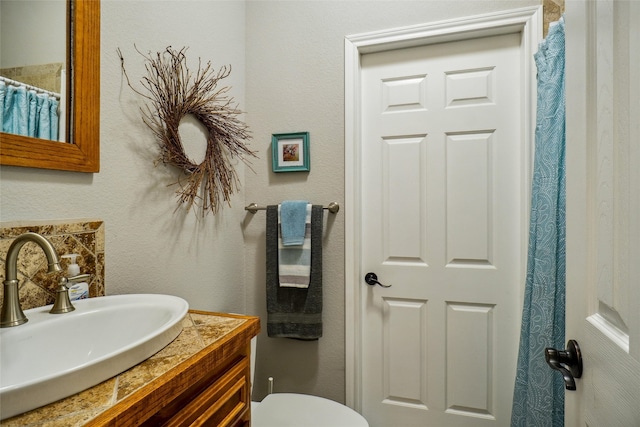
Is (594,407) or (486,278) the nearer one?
(594,407)

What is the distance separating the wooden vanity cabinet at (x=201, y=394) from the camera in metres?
0.54

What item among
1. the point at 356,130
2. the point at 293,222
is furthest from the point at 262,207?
the point at 356,130

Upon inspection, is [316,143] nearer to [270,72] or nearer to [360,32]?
[270,72]

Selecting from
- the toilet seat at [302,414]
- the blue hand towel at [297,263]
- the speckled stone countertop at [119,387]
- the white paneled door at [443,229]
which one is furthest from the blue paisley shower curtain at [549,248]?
the speckled stone countertop at [119,387]

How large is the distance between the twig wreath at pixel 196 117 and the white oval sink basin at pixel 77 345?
1.80 ft

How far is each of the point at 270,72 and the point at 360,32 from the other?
50cm

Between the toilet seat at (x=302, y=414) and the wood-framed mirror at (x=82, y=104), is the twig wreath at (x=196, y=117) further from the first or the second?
the toilet seat at (x=302, y=414)

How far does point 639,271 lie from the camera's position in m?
0.47

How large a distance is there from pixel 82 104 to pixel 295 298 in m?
1.16

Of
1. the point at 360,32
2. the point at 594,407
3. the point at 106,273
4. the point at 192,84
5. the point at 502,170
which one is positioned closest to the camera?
the point at 594,407

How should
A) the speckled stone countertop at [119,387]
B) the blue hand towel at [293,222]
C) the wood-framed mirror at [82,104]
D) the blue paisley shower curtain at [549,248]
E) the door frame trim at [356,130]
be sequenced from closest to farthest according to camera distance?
1. the speckled stone countertop at [119,387]
2. the wood-framed mirror at [82,104]
3. the blue paisley shower curtain at [549,248]
4. the door frame trim at [356,130]
5. the blue hand towel at [293,222]

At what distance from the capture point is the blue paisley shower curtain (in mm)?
1130

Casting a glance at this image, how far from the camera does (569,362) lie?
2.28ft

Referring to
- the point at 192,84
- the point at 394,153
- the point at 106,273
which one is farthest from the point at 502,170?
the point at 106,273
